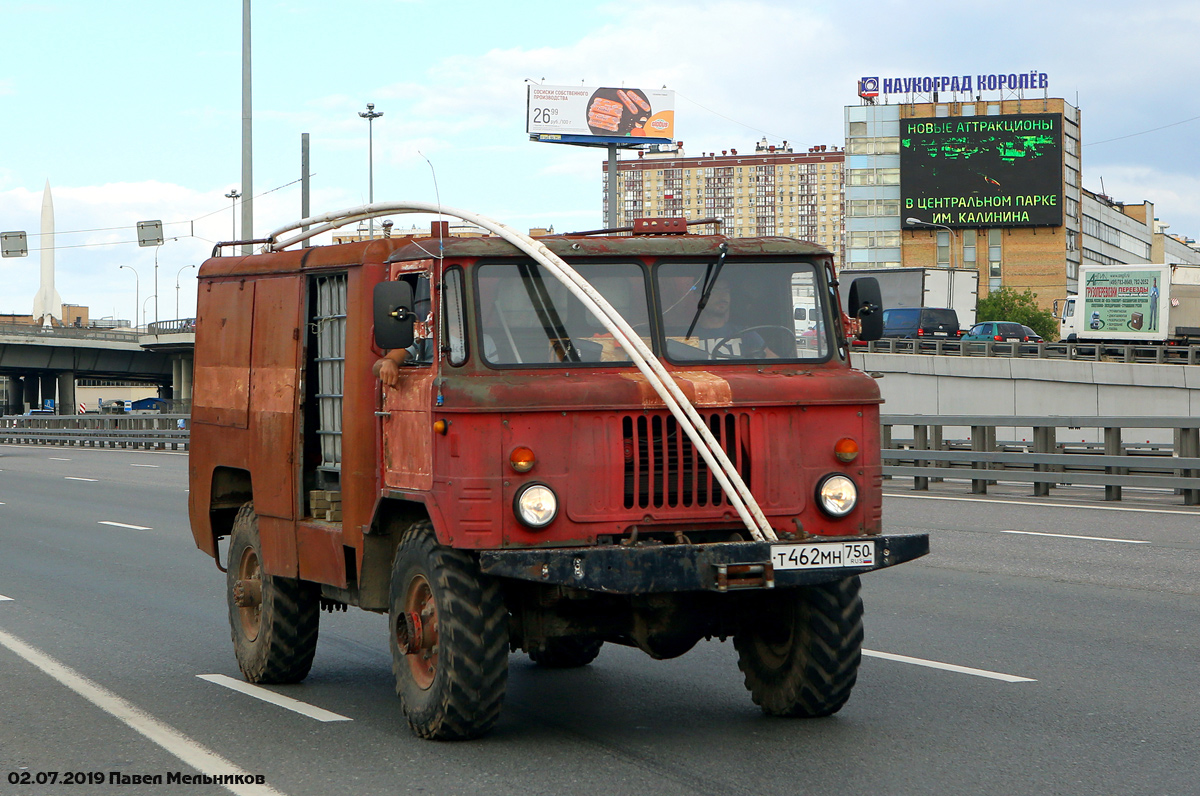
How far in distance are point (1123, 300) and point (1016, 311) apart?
223ft

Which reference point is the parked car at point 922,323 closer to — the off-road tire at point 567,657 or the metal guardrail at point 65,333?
the off-road tire at point 567,657

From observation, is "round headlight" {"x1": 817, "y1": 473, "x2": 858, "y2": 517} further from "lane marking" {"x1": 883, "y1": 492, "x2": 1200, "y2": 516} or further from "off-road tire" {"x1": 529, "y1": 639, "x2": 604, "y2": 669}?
"lane marking" {"x1": 883, "y1": 492, "x2": 1200, "y2": 516}

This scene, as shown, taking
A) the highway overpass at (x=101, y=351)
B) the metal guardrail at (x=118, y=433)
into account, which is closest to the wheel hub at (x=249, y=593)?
the metal guardrail at (x=118, y=433)

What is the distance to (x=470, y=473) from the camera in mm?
6230

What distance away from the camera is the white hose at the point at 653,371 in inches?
246

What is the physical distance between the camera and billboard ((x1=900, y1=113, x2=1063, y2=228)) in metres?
125

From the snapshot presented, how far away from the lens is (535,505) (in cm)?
625

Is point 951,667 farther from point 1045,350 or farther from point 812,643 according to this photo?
point 1045,350

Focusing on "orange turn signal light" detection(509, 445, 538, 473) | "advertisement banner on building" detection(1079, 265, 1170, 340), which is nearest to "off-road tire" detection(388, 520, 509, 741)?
"orange turn signal light" detection(509, 445, 538, 473)

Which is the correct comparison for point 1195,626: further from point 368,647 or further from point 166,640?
point 166,640

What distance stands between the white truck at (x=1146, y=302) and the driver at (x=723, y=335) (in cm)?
4920

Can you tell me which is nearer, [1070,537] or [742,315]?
[742,315]

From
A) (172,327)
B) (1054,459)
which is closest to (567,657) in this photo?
(1054,459)

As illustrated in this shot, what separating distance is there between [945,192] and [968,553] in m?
120
